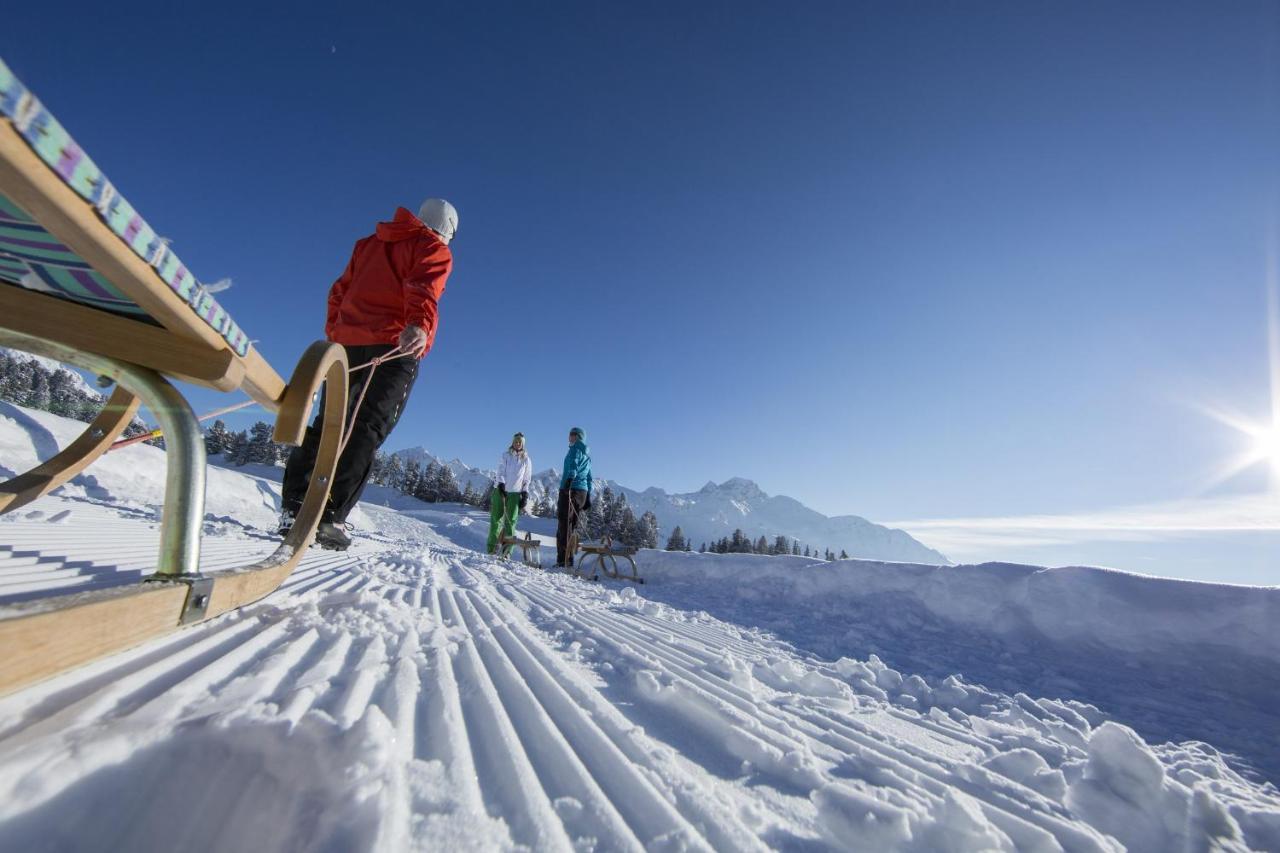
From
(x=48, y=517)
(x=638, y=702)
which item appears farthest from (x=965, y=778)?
(x=48, y=517)

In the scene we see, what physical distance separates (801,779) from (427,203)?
3.53m

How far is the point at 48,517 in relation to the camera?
87.2 inches

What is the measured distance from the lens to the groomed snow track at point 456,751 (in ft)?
1.65

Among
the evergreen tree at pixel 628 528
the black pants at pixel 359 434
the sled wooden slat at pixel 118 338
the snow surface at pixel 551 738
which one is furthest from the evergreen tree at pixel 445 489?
the sled wooden slat at pixel 118 338

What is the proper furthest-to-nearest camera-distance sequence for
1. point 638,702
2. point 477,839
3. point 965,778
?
Answer: point 638,702 < point 965,778 < point 477,839

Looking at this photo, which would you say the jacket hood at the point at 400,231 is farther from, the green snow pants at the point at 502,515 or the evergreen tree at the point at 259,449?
the evergreen tree at the point at 259,449

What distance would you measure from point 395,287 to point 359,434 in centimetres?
88

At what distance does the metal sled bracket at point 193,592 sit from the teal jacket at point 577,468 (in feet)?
22.1

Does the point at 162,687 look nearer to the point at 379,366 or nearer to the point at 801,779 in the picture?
the point at 801,779

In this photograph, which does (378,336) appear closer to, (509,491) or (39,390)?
(509,491)

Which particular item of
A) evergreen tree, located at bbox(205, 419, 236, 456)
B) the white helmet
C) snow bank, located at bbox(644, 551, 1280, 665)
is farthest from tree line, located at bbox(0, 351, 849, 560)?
the white helmet

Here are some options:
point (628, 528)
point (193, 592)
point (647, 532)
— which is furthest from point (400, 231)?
point (647, 532)

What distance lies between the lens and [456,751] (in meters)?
0.68

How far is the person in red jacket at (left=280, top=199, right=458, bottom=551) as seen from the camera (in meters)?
2.65
